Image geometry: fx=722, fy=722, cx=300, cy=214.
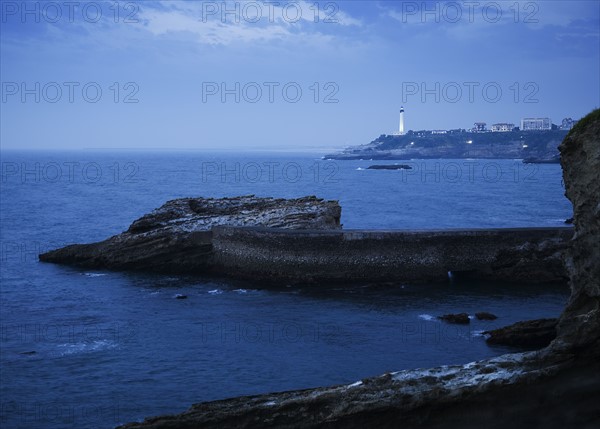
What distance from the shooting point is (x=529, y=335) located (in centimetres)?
2514

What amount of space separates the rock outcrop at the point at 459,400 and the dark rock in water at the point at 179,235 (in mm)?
27304

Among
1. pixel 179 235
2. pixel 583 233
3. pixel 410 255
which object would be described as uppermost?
pixel 583 233

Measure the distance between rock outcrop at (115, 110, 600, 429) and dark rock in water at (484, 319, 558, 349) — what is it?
10.7 meters

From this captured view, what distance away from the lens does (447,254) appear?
38312mm

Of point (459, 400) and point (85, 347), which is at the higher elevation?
point (459, 400)

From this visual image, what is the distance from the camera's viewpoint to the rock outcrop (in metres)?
13.7

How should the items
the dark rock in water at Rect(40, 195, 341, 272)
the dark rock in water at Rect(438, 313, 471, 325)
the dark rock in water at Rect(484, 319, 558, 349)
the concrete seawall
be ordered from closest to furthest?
the dark rock in water at Rect(484, 319, 558, 349), the dark rock in water at Rect(438, 313, 471, 325), the concrete seawall, the dark rock in water at Rect(40, 195, 341, 272)

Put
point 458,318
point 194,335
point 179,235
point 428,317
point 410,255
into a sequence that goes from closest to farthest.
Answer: point 194,335
point 458,318
point 428,317
point 410,255
point 179,235

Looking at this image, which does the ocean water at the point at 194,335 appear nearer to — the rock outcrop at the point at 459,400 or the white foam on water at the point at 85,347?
the white foam on water at the point at 85,347

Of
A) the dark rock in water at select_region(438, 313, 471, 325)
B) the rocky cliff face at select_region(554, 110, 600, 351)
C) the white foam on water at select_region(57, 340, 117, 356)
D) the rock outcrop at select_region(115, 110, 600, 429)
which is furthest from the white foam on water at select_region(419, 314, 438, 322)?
the rock outcrop at select_region(115, 110, 600, 429)

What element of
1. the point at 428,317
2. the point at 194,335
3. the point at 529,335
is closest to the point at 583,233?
the point at 529,335

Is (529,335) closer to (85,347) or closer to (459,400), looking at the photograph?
(459,400)

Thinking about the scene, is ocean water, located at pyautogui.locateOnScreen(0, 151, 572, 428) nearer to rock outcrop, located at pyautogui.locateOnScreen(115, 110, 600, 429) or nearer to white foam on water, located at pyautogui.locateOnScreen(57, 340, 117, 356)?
white foam on water, located at pyautogui.locateOnScreen(57, 340, 117, 356)

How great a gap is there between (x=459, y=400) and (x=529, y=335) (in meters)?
12.4
